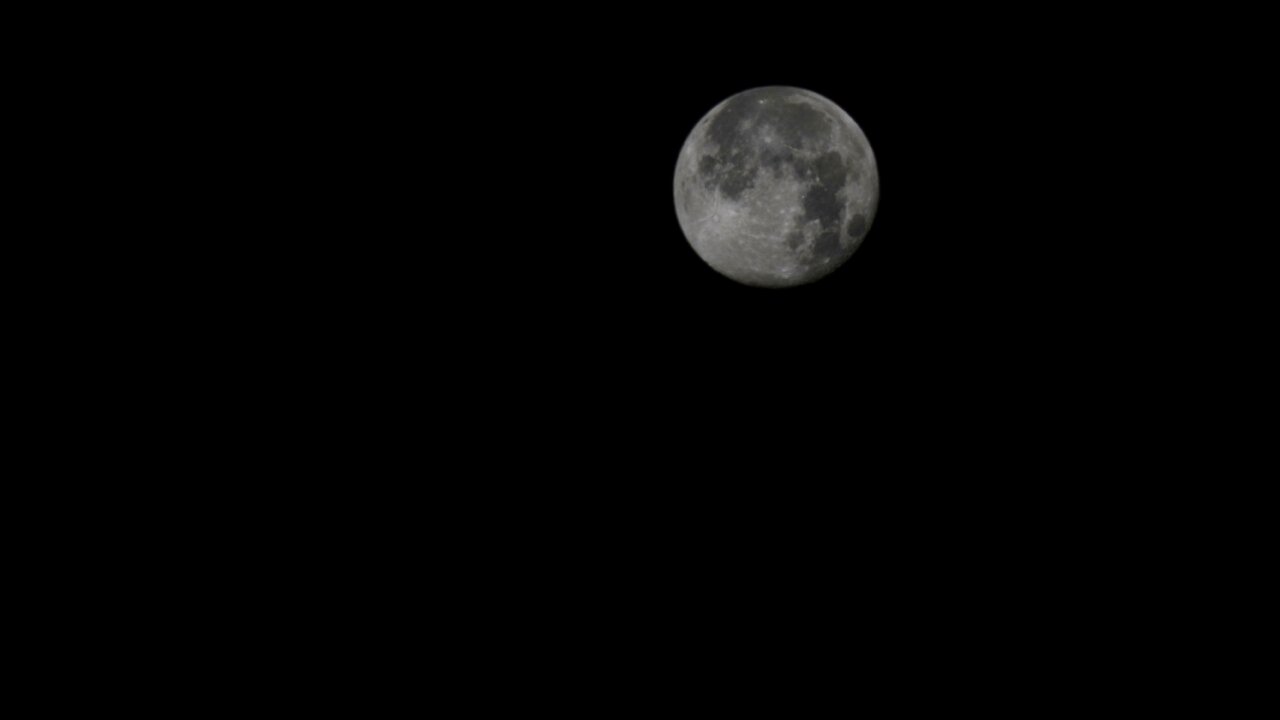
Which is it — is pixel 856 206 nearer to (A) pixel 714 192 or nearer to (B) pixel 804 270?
(B) pixel 804 270

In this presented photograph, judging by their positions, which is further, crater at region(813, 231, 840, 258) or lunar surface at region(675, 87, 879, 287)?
crater at region(813, 231, 840, 258)

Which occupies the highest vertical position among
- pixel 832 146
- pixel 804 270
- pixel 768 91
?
Answer: pixel 768 91

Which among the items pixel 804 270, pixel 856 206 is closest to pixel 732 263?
pixel 804 270

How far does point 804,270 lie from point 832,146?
23.6 inches

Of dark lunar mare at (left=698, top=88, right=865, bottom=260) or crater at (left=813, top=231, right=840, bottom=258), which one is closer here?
dark lunar mare at (left=698, top=88, right=865, bottom=260)

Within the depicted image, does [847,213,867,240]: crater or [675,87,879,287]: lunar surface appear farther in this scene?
[847,213,867,240]: crater

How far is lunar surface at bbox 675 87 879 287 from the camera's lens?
3637 mm

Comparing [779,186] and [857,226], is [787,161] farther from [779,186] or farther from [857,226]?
[857,226]

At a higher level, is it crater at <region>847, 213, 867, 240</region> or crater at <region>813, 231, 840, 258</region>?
crater at <region>847, 213, 867, 240</region>

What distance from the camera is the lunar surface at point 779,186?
3.64 metres

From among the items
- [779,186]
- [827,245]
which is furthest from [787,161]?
[827,245]

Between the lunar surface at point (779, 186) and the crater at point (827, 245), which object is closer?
the lunar surface at point (779, 186)

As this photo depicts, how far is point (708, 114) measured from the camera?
157 inches

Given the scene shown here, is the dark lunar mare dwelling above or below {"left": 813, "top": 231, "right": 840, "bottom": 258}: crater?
above
